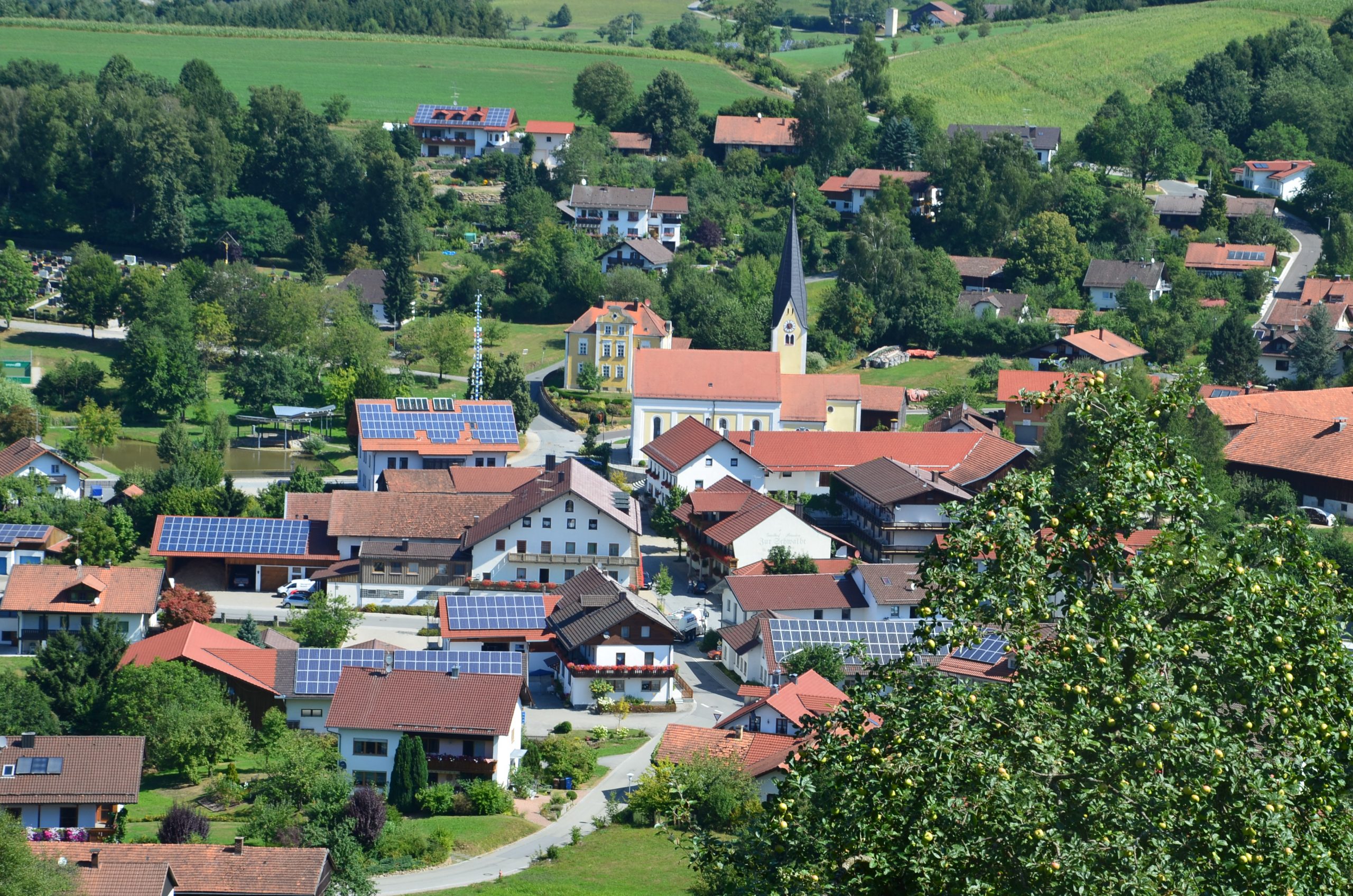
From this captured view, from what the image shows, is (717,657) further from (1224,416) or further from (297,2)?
(297,2)

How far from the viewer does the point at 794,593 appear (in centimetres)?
5541

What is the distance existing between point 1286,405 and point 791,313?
2206 cm

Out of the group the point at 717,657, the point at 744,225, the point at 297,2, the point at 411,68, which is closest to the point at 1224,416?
the point at 717,657

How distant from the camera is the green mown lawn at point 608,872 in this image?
3503 centimetres

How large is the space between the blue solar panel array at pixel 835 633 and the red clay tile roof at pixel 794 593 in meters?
1.66

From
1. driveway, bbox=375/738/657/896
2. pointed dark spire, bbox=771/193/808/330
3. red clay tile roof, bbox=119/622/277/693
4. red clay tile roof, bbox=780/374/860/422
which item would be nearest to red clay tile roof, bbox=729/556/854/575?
driveway, bbox=375/738/657/896

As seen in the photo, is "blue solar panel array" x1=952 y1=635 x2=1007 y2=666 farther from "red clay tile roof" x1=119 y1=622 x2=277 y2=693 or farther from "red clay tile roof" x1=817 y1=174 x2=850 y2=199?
"red clay tile roof" x1=817 y1=174 x2=850 y2=199

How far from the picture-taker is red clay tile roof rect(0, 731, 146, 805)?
3791 cm

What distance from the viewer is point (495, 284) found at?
93.2m

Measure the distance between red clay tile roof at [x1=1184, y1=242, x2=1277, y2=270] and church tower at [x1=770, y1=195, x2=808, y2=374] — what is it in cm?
2536

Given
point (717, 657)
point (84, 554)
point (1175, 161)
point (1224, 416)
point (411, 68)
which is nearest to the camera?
point (717, 657)

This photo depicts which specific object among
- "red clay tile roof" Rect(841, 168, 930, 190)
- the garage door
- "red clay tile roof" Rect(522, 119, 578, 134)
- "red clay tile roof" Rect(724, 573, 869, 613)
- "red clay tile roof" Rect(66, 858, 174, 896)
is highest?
"red clay tile roof" Rect(522, 119, 578, 134)

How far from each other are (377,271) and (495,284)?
6.69 meters

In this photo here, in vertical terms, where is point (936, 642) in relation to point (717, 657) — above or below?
above
